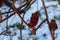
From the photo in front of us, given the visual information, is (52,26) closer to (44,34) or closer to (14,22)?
(44,34)

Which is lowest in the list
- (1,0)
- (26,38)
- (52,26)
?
(26,38)

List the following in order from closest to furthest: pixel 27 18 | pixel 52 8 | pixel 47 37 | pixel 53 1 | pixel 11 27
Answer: pixel 47 37, pixel 11 27, pixel 27 18, pixel 52 8, pixel 53 1

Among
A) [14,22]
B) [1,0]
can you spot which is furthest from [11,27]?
[1,0]

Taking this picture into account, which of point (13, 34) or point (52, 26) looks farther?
point (13, 34)

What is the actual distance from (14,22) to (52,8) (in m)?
1.12

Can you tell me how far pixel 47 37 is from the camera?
9.97 feet

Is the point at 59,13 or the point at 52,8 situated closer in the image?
the point at 59,13

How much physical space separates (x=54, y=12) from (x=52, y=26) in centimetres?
322

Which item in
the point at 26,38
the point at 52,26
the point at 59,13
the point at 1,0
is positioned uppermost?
the point at 1,0

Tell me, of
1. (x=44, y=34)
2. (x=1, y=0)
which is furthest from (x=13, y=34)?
(x=1, y=0)

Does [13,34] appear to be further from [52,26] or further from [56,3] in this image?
[52,26]

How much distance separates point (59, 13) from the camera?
13.0ft

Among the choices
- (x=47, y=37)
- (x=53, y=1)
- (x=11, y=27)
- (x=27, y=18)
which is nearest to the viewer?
(x=47, y=37)

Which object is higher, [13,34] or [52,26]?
[52,26]
